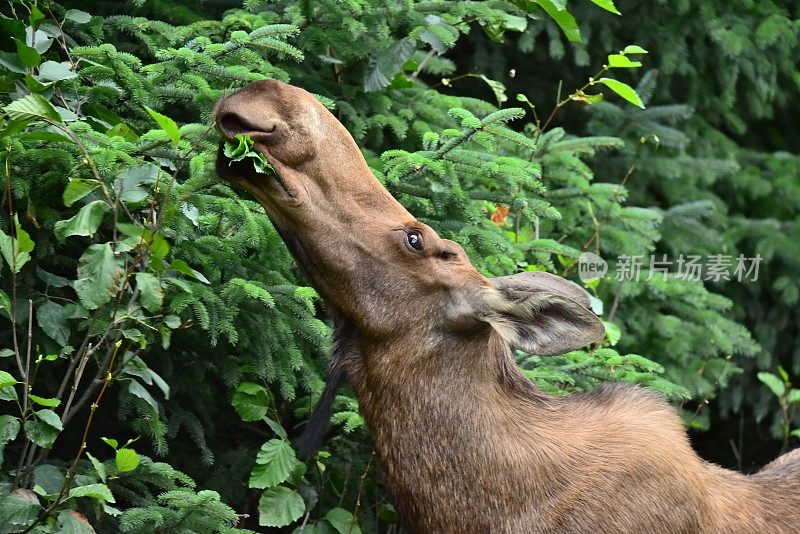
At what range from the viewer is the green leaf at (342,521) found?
14.5ft

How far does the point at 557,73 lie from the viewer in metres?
7.66

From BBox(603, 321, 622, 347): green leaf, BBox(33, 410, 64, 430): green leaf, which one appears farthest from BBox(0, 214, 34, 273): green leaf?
BBox(603, 321, 622, 347): green leaf

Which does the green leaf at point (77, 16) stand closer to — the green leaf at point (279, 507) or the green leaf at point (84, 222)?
the green leaf at point (84, 222)

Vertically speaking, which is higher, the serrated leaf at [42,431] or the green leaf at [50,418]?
the green leaf at [50,418]

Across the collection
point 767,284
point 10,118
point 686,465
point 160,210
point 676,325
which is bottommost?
point 767,284

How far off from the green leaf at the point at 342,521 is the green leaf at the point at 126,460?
1.05m

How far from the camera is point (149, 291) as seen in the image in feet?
11.7

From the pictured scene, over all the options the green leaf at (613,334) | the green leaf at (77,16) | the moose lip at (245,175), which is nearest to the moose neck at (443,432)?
the moose lip at (245,175)

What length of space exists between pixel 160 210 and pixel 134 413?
2.81 feet

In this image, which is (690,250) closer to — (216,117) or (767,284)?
(767,284)

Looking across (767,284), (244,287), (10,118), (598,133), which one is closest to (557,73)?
(598,133)

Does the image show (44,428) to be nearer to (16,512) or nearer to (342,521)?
(16,512)

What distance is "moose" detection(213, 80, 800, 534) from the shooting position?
3.59 m
